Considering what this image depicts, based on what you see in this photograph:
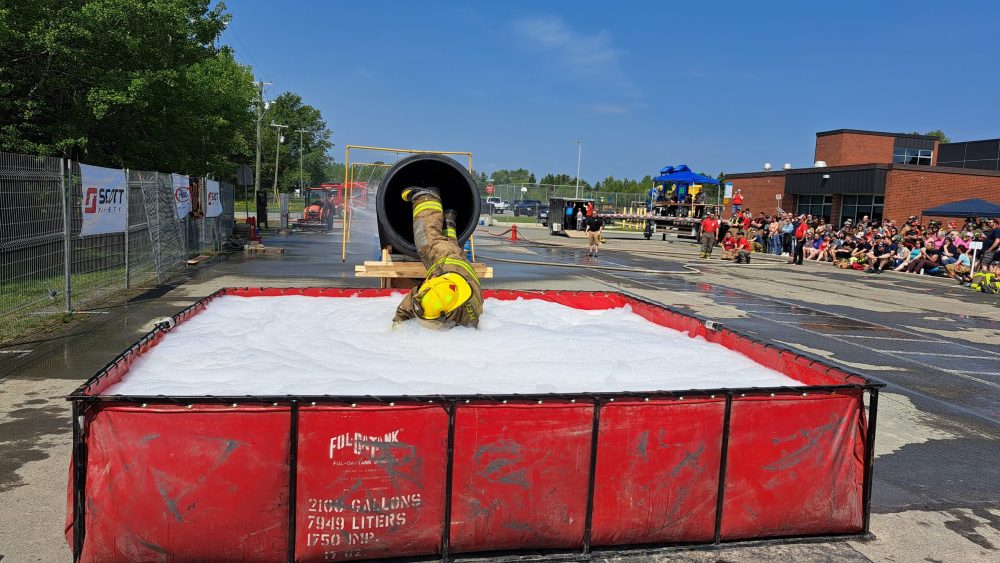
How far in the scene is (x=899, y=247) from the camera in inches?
950

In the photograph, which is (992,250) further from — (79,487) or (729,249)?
(79,487)

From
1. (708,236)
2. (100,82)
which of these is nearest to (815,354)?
(708,236)

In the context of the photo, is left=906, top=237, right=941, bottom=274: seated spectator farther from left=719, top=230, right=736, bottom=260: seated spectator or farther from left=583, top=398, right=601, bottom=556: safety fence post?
left=583, top=398, right=601, bottom=556: safety fence post

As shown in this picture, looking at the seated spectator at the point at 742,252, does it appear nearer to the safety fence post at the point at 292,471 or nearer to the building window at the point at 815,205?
the building window at the point at 815,205

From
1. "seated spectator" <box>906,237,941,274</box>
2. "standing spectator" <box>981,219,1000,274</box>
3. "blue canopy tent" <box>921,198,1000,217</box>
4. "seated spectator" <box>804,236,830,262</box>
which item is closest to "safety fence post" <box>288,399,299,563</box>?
"standing spectator" <box>981,219,1000,274</box>

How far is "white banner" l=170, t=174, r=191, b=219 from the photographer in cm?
1706

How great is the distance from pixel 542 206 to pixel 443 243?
2232 inches

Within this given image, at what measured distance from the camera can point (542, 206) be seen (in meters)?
63.4

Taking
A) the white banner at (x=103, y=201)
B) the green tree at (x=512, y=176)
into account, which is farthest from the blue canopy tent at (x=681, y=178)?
the green tree at (x=512, y=176)

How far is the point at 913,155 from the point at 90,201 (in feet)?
179

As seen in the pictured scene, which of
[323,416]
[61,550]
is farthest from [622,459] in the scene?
[61,550]

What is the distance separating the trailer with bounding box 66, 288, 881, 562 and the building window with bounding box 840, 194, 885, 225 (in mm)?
35095

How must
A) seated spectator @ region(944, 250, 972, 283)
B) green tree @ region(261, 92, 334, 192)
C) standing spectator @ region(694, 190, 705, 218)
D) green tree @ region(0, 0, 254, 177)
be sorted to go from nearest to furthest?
green tree @ region(0, 0, 254, 177)
seated spectator @ region(944, 250, 972, 283)
standing spectator @ region(694, 190, 705, 218)
green tree @ region(261, 92, 334, 192)

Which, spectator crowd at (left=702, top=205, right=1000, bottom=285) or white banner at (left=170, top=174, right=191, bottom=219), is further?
spectator crowd at (left=702, top=205, right=1000, bottom=285)
